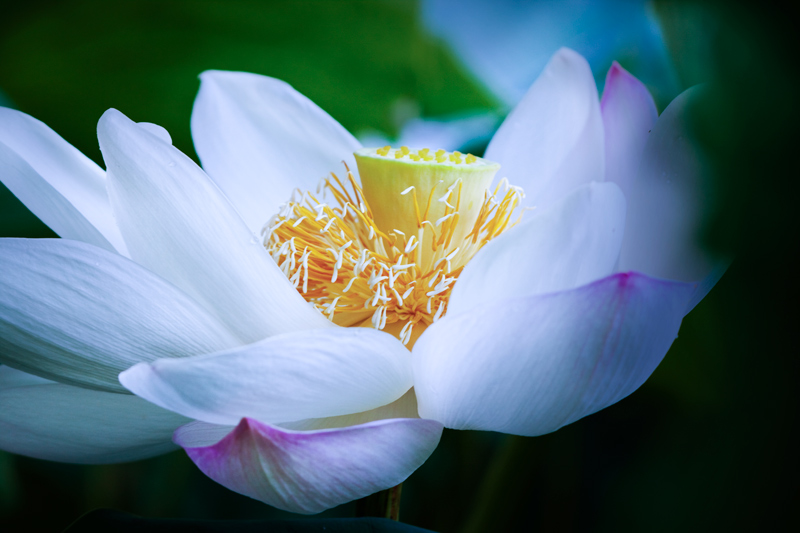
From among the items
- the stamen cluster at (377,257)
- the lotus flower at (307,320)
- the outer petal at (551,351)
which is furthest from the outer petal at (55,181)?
the outer petal at (551,351)

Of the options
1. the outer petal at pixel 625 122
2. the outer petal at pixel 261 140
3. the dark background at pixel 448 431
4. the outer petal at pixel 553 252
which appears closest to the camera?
the dark background at pixel 448 431

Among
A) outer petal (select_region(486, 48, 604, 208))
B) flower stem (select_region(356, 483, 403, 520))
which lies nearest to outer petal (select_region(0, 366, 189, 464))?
flower stem (select_region(356, 483, 403, 520))

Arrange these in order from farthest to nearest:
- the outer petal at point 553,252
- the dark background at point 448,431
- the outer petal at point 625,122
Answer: the outer petal at point 625,122 < the outer petal at point 553,252 < the dark background at point 448,431

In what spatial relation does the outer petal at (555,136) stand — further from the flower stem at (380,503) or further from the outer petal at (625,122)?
the flower stem at (380,503)

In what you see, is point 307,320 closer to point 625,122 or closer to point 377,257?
point 377,257

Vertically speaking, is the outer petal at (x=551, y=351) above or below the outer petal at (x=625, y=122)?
below

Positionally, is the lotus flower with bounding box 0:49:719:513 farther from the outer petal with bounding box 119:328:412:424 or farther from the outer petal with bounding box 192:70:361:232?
the outer petal with bounding box 192:70:361:232

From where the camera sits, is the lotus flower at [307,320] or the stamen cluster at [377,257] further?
the stamen cluster at [377,257]

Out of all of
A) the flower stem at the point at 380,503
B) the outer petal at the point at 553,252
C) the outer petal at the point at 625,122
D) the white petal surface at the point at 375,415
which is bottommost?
the flower stem at the point at 380,503

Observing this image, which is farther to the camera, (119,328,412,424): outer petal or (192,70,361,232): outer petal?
(192,70,361,232): outer petal
